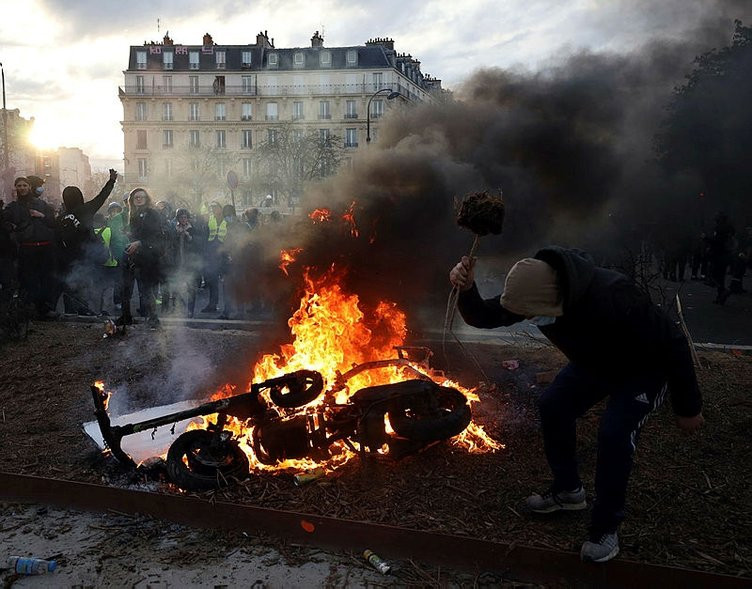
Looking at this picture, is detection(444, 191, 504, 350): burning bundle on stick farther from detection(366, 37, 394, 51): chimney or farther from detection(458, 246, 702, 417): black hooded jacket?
detection(366, 37, 394, 51): chimney

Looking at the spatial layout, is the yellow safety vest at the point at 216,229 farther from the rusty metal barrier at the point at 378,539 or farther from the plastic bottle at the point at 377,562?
the plastic bottle at the point at 377,562

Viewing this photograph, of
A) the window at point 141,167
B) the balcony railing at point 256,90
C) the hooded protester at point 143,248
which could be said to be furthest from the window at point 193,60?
the hooded protester at point 143,248

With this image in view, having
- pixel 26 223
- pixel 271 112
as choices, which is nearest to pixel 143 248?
pixel 26 223

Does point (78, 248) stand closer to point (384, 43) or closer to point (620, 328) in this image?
point (620, 328)

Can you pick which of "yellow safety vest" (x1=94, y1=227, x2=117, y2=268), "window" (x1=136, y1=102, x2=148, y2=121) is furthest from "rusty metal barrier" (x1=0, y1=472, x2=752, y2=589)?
"window" (x1=136, y1=102, x2=148, y2=121)

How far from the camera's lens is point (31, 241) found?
8992 mm

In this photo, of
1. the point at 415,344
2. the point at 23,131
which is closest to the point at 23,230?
the point at 415,344

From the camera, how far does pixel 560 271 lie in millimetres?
2973

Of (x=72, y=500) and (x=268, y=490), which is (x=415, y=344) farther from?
(x=72, y=500)

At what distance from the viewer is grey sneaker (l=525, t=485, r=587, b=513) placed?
3.54 metres

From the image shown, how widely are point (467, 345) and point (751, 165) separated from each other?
8.30 meters

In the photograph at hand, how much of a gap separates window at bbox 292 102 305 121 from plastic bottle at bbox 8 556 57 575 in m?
43.1

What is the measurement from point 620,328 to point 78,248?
30.1 feet

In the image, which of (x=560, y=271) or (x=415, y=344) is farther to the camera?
(x=415, y=344)
